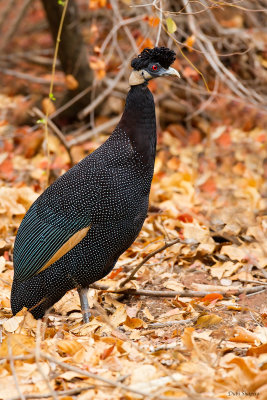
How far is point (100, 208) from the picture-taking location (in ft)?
9.75

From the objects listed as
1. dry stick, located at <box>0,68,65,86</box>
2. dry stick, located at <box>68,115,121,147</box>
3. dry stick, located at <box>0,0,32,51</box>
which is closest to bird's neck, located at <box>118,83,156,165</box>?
dry stick, located at <box>68,115,121,147</box>

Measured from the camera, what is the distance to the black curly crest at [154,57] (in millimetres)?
3004

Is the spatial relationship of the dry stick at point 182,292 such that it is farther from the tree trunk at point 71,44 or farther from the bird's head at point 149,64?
the tree trunk at point 71,44

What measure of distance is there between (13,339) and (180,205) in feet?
8.06

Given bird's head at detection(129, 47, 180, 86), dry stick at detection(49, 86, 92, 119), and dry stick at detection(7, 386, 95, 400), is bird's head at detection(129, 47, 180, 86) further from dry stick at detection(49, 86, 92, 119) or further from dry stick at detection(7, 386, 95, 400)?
dry stick at detection(49, 86, 92, 119)

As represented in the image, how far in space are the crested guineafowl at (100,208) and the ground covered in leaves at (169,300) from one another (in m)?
0.27

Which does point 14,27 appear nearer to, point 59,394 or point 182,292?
point 182,292

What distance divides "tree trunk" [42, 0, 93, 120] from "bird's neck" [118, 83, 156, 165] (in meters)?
3.13

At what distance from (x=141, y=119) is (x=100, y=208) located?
0.50 metres

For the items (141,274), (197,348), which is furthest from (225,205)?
(197,348)

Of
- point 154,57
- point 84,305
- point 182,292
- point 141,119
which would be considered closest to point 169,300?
point 182,292

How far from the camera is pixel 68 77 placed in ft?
19.6

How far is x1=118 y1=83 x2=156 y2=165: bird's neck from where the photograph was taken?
3.02 m

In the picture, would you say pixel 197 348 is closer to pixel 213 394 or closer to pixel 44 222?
pixel 213 394
